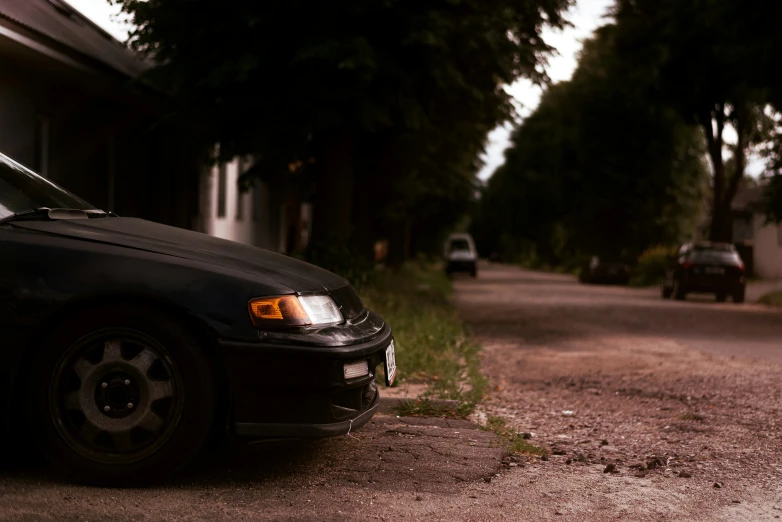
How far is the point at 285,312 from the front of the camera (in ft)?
14.7

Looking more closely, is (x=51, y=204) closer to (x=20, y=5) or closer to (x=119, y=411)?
(x=119, y=411)

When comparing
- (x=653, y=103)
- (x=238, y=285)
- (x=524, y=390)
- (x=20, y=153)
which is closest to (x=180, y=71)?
(x=20, y=153)

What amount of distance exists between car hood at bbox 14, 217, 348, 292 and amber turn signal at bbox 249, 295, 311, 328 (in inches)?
4.5

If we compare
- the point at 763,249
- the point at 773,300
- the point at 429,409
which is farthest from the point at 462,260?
the point at 429,409

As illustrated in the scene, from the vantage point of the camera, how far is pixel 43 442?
439 cm

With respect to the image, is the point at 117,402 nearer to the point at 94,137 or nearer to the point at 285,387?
the point at 285,387

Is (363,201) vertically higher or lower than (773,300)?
higher

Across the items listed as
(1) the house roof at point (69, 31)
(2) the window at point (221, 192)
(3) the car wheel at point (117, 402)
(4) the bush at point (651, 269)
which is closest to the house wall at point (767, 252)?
(4) the bush at point (651, 269)

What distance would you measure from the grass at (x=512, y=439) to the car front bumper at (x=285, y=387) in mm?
1426

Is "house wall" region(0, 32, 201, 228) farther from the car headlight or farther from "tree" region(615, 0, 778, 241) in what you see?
A: "tree" region(615, 0, 778, 241)


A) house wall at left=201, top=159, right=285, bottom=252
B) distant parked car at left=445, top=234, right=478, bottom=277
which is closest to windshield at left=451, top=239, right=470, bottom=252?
distant parked car at left=445, top=234, right=478, bottom=277

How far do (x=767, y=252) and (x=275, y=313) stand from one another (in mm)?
49224

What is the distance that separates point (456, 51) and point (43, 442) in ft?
34.5

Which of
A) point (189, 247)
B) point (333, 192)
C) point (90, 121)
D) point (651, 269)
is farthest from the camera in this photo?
point (651, 269)
